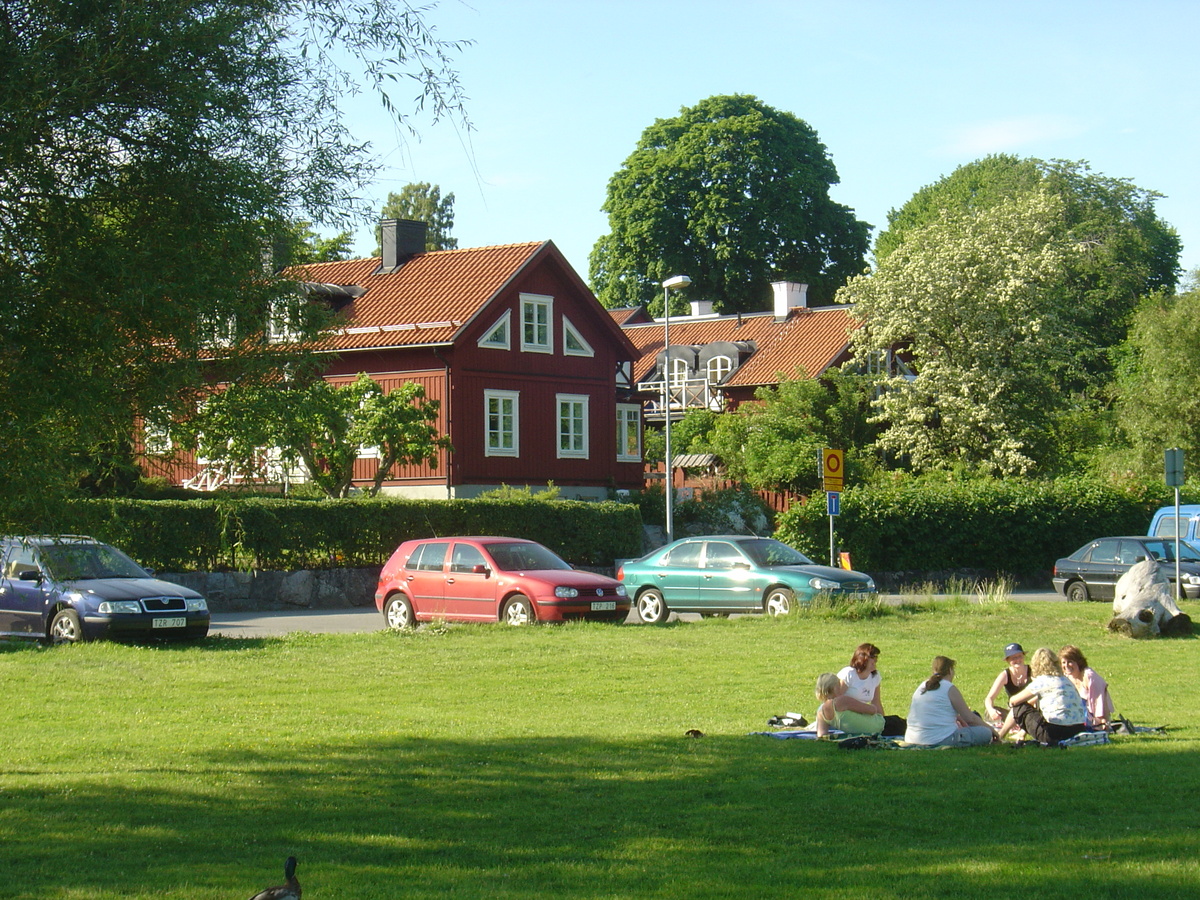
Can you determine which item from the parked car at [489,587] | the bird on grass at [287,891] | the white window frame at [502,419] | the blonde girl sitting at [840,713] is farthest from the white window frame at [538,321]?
the bird on grass at [287,891]

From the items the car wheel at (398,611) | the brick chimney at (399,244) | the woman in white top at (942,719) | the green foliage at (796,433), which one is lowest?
the woman in white top at (942,719)

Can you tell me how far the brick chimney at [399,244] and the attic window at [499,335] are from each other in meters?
5.28

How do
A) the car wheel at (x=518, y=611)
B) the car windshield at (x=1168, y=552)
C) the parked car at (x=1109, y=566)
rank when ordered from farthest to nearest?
the car windshield at (x=1168, y=552)
the parked car at (x=1109, y=566)
the car wheel at (x=518, y=611)

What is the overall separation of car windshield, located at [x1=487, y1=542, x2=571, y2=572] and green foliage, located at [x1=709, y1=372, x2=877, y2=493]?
2599 centimetres

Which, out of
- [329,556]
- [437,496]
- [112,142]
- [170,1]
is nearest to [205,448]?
[112,142]

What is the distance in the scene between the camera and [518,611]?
2333cm

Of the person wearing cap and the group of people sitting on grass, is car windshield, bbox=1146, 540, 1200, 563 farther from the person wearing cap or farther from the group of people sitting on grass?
the group of people sitting on grass

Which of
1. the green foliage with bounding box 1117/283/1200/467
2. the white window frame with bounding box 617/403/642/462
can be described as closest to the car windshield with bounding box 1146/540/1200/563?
the green foliage with bounding box 1117/283/1200/467

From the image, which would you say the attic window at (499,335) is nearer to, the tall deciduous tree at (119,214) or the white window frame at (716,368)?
the white window frame at (716,368)

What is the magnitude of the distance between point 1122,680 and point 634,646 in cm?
667

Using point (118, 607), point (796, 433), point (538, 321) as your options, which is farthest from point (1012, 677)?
point (796, 433)

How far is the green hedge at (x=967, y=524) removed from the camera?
37875 mm

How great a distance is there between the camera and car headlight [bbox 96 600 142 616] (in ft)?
67.6

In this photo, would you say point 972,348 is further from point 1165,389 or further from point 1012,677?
point 1012,677
